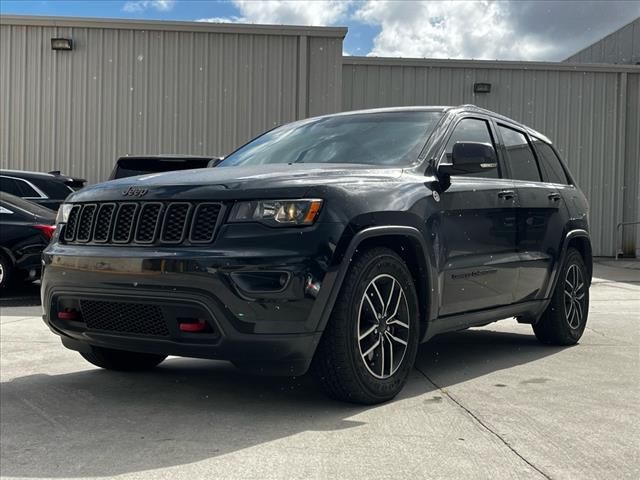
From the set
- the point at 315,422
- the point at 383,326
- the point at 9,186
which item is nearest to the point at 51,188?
the point at 9,186

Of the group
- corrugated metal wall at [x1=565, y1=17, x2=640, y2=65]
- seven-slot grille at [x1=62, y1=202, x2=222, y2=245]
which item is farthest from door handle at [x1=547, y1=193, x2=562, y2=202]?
corrugated metal wall at [x1=565, y1=17, x2=640, y2=65]

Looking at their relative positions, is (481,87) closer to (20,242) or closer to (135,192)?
(20,242)

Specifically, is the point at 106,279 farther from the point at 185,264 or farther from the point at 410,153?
the point at 410,153

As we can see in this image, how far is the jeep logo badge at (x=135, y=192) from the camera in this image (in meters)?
3.67

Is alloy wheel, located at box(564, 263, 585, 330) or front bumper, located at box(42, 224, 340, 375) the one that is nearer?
front bumper, located at box(42, 224, 340, 375)

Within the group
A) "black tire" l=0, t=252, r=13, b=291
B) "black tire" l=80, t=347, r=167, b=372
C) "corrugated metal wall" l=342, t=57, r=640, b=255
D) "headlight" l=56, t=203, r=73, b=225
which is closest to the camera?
"headlight" l=56, t=203, r=73, b=225

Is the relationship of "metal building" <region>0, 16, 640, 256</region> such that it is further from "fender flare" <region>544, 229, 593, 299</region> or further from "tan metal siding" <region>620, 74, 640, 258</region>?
"fender flare" <region>544, 229, 593, 299</region>

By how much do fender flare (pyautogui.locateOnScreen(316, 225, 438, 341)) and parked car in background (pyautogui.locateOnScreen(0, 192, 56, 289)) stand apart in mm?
6271

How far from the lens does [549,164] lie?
20.0 feet

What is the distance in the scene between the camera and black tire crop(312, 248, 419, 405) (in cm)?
356

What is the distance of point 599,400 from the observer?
165 inches

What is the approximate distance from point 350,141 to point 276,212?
1.36 m

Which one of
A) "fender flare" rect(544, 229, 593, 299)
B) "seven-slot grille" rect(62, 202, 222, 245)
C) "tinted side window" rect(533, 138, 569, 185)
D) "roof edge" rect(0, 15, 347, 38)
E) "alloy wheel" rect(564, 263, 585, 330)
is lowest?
"alloy wheel" rect(564, 263, 585, 330)

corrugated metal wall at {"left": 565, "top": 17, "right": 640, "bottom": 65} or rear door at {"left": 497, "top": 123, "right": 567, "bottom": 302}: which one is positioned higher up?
corrugated metal wall at {"left": 565, "top": 17, "right": 640, "bottom": 65}
